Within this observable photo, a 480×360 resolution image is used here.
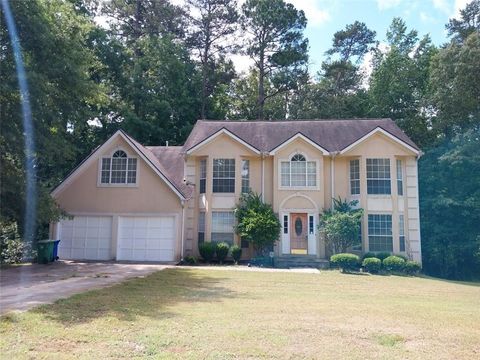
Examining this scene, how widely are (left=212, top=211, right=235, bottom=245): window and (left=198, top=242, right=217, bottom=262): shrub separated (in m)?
1.00

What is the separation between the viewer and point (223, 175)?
75.2ft

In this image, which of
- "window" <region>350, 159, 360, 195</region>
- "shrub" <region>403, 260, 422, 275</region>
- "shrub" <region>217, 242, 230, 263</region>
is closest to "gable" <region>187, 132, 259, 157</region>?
"shrub" <region>217, 242, 230, 263</region>

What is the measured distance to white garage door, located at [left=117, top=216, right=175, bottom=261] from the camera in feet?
69.2

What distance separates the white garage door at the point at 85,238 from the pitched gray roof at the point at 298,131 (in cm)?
625

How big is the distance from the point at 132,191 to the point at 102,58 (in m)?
16.4

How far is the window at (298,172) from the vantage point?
22.8 metres

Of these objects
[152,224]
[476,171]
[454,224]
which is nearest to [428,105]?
[476,171]

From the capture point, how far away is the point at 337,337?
6.80 meters

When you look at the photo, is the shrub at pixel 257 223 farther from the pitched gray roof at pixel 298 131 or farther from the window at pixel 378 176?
the window at pixel 378 176

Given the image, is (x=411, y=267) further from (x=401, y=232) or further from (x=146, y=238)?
(x=146, y=238)

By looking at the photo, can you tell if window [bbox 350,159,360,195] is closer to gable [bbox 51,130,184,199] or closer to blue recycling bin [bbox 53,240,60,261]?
gable [bbox 51,130,184,199]

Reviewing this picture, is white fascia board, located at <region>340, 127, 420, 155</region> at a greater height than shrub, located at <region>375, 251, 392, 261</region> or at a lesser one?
greater

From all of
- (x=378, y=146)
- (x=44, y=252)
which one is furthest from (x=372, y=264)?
(x=44, y=252)

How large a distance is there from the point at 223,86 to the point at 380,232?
23.3 metres
